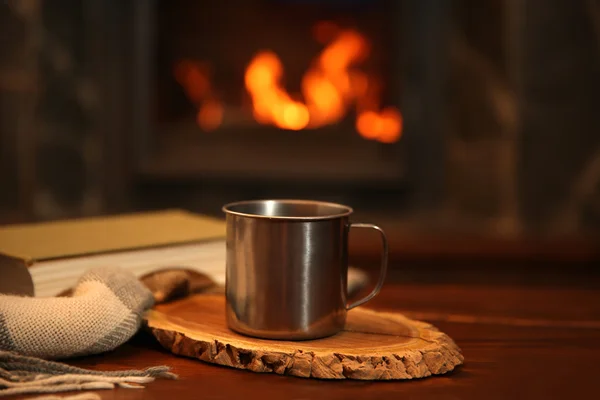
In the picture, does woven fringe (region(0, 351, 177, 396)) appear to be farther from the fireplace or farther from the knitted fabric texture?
the fireplace

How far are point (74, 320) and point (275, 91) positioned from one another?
1.41 meters

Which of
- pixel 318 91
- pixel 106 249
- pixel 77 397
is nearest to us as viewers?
pixel 77 397

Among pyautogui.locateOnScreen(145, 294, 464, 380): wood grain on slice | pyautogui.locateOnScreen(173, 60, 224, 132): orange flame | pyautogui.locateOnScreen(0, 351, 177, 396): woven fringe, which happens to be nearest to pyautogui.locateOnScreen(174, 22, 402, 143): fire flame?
pyautogui.locateOnScreen(173, 60, 224, 132): orange flame

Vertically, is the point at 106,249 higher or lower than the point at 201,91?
lower

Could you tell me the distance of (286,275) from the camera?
1.84 feet

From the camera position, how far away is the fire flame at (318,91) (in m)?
1.88

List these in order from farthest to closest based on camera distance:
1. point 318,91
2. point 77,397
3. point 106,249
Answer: point 318,91
point 106,249
point 77,397

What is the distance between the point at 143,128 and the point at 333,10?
0.53 meters

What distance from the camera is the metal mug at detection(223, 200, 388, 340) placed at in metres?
0.56

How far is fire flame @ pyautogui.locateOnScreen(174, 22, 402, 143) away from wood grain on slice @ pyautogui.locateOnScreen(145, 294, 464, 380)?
128cm

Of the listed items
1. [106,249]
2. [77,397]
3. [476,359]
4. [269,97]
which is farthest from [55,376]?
[269,97]

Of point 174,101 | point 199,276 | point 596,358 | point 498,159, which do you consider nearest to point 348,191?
point 498,159

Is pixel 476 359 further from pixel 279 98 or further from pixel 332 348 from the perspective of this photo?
pixel 279 98

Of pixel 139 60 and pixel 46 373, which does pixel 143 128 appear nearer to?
pixel 139 60
